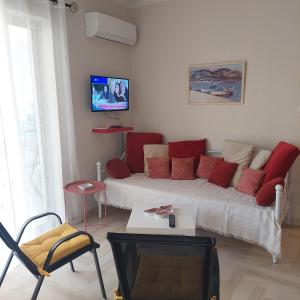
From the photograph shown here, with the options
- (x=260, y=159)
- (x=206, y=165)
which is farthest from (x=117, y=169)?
(x=260, y=159)

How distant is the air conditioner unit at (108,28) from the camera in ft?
10.7

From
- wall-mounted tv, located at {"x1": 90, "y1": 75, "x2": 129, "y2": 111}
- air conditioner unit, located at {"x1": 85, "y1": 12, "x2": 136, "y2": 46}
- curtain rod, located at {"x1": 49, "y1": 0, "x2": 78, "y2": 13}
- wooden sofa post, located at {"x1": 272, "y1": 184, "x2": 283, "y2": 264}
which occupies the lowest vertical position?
wooden sofa post, located at {"x1": 272, "y1": 184, "x2": 283, "y2": 264}

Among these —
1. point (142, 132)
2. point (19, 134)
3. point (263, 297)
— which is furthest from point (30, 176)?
point (263, 297)

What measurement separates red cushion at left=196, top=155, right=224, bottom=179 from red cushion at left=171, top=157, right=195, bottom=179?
0.10 meters

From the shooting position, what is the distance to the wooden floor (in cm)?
215

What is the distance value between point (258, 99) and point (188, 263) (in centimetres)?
257

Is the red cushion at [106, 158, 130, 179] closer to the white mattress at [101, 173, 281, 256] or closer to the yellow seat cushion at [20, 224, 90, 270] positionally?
the white mattress at [101, 173, 281, 256]

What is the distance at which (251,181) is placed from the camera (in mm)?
2871

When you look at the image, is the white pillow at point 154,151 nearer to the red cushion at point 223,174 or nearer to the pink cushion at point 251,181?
the red cushion at point 223,174

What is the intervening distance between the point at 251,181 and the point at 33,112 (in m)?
2.25

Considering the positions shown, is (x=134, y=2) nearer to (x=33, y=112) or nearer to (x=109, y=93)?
(x=109, y=93)

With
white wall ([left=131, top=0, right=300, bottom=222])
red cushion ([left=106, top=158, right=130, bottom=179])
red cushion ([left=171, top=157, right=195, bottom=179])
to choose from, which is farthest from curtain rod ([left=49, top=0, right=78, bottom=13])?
red cushion ([left=171, top=157, right=195, bottom=179])

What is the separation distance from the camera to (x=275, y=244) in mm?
2412

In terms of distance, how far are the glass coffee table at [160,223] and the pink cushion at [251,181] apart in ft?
2.24
